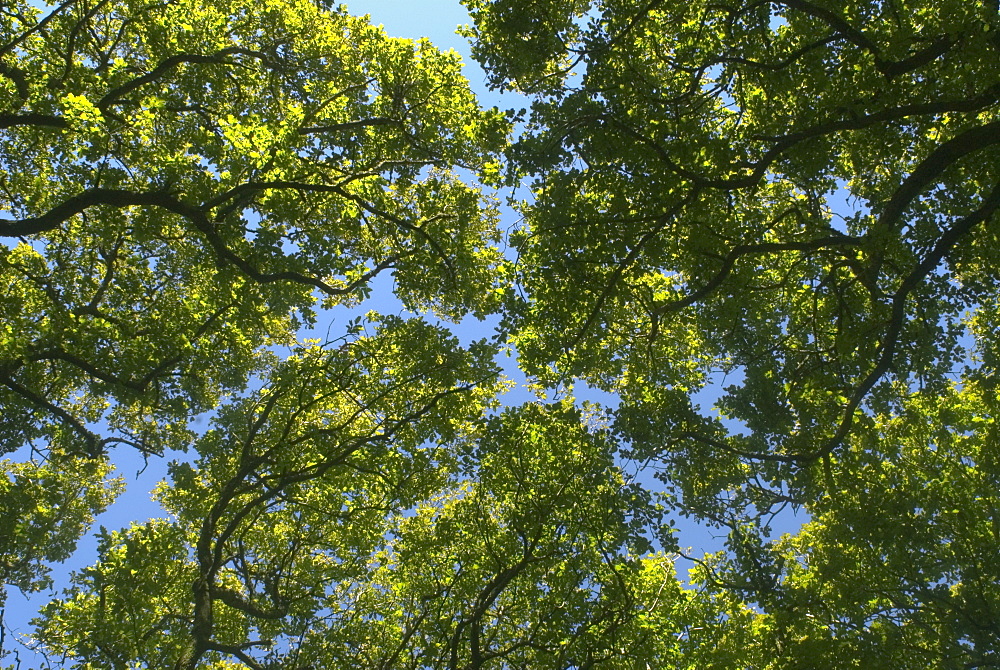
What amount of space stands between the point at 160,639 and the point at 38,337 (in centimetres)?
600

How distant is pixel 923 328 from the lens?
10078mm

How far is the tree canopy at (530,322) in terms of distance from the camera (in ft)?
30.9

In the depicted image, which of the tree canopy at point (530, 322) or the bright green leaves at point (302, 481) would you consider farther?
the bright green leaves at point (302, 481)

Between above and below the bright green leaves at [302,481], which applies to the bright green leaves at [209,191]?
above

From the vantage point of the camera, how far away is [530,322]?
1019cm

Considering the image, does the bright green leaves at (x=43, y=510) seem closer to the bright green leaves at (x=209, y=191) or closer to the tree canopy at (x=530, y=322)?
the tree canopy at (x=530, y=322)

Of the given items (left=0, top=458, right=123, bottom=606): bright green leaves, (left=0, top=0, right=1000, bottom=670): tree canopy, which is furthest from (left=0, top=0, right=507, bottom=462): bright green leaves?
(left=0, top=458, right=123, bottom=606): bright green leaves

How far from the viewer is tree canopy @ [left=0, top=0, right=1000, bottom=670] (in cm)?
941

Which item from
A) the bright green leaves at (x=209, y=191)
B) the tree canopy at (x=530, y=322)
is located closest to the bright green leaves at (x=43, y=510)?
the tree canopy at (x=530, y=322)

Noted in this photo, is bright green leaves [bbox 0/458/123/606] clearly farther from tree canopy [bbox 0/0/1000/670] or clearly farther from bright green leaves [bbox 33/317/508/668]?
bright green leaves [bbox 33/317/508/668]

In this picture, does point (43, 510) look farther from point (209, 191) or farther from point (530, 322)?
point (530, 322)

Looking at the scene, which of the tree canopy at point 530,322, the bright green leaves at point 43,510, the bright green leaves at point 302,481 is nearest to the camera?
the tree canopy at point 530,322

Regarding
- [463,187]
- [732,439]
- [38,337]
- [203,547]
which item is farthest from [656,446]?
[38,337]

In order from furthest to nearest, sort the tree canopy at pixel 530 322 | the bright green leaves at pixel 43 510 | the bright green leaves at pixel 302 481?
the bright green leaves at pixel 43 510, the bright green leaves at pixel 302 481, the tree canopy at pixel 530 322
